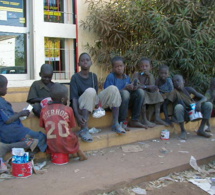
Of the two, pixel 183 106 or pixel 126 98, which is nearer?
pixel 126 98

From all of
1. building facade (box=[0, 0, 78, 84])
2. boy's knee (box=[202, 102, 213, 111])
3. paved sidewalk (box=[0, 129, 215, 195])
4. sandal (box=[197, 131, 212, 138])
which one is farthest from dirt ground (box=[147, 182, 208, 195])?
building facade (box=[0, 0, 78, 84])

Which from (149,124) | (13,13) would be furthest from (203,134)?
(13,13)

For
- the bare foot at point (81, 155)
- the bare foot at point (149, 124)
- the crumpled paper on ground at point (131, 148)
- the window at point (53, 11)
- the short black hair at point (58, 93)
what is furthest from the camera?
the window at point (53, 11)

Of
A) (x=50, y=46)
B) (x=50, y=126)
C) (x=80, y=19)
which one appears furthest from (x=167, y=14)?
(x=50, y=126)

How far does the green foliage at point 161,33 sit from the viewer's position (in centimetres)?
570

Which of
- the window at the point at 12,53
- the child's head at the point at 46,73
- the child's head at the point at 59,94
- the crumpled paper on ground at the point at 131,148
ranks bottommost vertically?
the crumpled paper on ground at the point at 131,148

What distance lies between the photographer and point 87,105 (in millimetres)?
3688

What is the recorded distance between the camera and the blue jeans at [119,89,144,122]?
13.5 ft

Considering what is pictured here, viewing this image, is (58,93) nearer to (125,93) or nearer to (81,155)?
(81,155)

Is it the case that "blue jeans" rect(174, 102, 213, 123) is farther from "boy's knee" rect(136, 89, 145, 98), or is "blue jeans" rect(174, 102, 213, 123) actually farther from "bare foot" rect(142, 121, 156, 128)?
"boy's knee" rect(136, 89, 145, 98)

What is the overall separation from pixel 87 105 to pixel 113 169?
0.98 meters

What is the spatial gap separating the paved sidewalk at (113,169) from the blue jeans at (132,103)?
1.60ft

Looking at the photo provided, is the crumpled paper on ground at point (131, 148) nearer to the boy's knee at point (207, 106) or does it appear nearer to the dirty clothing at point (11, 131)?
the dirty clothing at point (11, 131)

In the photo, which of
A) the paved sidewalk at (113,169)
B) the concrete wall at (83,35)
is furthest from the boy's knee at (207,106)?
the concrete wall at (83,35)
